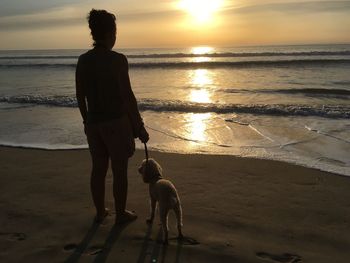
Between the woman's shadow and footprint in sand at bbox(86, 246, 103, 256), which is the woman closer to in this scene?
the woman's shadow

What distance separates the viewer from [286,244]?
12.8ft

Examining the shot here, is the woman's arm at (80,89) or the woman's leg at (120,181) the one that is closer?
the woman's arm at (80,89)

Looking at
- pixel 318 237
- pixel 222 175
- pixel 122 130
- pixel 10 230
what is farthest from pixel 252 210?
pixel 10 230

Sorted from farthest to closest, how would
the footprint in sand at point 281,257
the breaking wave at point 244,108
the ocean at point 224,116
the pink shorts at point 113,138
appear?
1. the breaking wave at point 244,108
2. the ocean at point 224,116
3. the pink shorts at point 113,138
4. the footprint in sand at point 281,257

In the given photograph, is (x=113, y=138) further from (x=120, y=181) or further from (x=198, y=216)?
(x=198, y=216)

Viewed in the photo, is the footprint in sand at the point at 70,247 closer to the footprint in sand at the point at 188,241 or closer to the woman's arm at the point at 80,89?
the footprint in sand at the point at 188,241

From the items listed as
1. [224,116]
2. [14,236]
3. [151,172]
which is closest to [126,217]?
[151,172]

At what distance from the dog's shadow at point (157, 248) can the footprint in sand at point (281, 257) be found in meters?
0.60

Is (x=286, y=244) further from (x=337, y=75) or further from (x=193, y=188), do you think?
(x=337, y=75)

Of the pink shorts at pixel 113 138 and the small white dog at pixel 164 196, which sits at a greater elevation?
the pink shorts at pixel 113 138

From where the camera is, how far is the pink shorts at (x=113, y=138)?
403 centimetres

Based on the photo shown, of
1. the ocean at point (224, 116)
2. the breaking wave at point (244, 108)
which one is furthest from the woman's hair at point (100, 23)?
the breaking wave at point (244, 108)

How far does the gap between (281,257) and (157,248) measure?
1.10 meters

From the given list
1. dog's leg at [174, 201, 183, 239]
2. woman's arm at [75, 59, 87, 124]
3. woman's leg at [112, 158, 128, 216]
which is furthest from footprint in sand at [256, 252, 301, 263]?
woman's arm at [75, 59, 87, 124]
